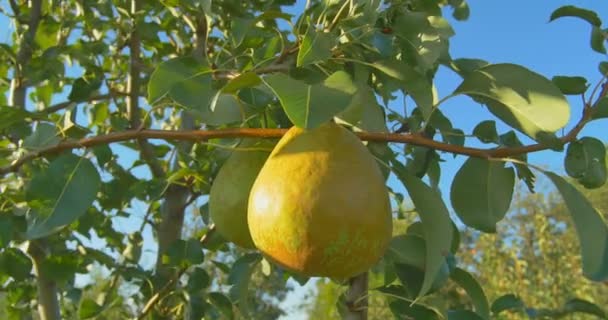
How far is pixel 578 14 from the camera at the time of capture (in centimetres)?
107

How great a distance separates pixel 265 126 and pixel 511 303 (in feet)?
2.17

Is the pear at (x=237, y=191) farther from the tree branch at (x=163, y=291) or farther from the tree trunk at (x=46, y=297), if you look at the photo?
the tree trunk at (x=46, y=297)

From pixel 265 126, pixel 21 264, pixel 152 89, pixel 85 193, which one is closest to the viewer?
pixel 152 89

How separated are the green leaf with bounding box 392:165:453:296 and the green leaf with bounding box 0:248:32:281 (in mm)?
1234

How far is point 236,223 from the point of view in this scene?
0.96 meters

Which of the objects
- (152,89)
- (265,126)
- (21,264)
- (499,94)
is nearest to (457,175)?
(499,94)

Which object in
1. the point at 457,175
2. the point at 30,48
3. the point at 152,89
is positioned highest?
the point at 152,89

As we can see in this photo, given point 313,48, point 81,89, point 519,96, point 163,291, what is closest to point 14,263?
point 163,291

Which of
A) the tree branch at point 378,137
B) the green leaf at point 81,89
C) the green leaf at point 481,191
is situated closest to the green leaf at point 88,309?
the green leaf at point 81,89

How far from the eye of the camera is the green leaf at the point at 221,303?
1.80 metres

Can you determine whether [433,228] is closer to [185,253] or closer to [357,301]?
[357,301]

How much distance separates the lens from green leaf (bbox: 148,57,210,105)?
0.88m

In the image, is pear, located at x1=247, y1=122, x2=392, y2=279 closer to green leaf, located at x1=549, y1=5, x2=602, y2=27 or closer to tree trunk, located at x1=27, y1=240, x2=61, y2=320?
green leaf, located at x1=549, y1=5, x2=602, y2=27

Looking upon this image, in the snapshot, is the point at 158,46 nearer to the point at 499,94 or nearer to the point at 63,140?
the point at 63,140
